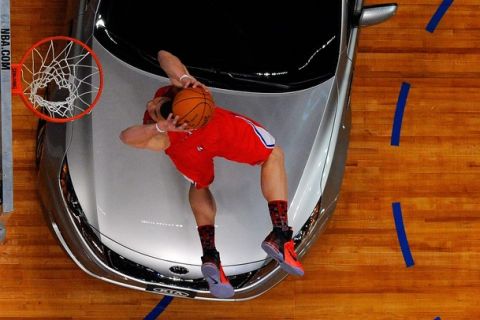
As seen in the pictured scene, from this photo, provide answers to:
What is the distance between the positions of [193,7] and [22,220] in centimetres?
164

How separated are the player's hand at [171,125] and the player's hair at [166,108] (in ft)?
0.09

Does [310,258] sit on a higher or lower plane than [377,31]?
lower

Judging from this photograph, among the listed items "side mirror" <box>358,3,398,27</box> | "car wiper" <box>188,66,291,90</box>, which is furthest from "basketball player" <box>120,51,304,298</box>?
"side mirror" <box>358,3,398,27</box>

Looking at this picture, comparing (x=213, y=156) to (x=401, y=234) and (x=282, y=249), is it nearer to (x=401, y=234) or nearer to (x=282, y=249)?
(x=282, y=249)

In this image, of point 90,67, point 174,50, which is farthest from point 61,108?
point 174,50

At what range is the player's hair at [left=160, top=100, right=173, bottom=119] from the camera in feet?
9.27

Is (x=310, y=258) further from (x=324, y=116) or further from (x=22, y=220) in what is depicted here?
(x=22, y=220)

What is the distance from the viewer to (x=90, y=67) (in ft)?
10.9

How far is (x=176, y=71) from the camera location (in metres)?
3.08

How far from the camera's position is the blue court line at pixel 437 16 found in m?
4.34

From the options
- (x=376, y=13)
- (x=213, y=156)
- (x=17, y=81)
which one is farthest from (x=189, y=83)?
(x=376, y=13)

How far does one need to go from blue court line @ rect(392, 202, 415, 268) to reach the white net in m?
1.96

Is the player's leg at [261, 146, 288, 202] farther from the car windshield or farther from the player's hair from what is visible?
the player's hair

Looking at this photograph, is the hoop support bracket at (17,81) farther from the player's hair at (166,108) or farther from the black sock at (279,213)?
the black sock at (279,213)
